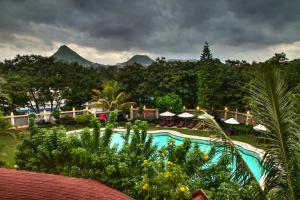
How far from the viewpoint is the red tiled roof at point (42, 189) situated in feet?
5.33

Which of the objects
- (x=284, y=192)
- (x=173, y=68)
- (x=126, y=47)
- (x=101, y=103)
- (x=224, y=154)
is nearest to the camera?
(x=284, y=192)

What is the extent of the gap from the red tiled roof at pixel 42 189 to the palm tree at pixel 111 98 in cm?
2696

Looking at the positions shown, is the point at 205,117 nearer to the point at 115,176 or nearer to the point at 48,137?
the point at 115,176

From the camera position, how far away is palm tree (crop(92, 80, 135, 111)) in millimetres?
28797

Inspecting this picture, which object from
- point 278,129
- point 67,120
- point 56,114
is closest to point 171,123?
point 67,120

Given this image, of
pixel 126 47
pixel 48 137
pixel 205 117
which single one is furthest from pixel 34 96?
pixel 205 117

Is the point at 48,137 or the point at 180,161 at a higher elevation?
the point at 48,137

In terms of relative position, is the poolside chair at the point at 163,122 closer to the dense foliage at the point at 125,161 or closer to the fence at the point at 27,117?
the fence at the point at 27,117

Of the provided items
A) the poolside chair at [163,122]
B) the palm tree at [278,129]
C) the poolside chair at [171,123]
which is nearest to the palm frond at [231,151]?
the palm tree at [278,129]

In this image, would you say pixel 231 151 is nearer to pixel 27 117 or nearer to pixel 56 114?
pixel 56 114

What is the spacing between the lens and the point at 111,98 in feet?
96.1

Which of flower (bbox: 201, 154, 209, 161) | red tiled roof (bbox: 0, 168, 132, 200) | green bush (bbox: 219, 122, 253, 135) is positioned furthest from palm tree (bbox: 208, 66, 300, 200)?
green bush (bbox: 219, 122, 253, 135)

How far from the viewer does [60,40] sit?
26.6m

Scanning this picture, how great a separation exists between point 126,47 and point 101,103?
9.43 m
